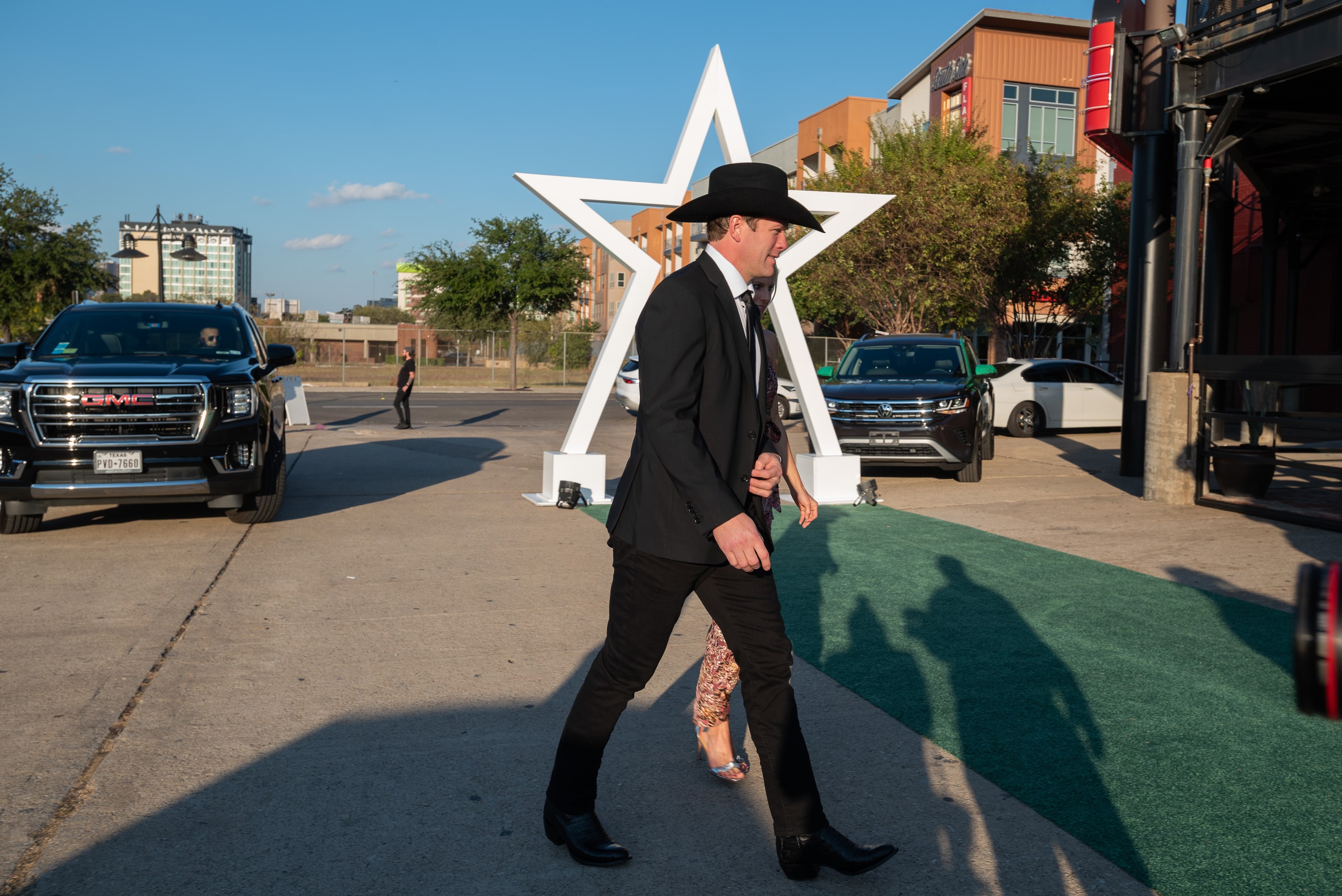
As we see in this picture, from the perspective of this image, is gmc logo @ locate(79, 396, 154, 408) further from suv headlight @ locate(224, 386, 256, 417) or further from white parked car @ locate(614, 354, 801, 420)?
white parked car @ locate(614, 354, 801, 420)

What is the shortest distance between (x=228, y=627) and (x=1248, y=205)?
23115 mm

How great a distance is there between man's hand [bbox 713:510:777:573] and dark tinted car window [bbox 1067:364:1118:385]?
1864 cm

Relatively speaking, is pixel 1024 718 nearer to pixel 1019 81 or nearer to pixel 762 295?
pixel 762 295

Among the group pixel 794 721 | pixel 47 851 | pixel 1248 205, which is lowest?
pixel 47 851

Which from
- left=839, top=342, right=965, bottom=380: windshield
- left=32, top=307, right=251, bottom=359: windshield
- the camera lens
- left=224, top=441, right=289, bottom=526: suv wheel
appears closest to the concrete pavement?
the camera lens

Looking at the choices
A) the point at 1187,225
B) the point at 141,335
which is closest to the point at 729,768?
the point at 141,335

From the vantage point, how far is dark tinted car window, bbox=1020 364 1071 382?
1959cm

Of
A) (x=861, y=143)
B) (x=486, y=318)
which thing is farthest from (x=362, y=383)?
(x=861, y=143)

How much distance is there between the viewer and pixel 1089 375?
20203mm

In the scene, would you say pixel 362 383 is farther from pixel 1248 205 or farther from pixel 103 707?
pixel 103 707

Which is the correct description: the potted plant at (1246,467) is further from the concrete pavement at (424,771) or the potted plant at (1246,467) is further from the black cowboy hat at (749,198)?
the black cowboy hat at (749,198)

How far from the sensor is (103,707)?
4.45 metres

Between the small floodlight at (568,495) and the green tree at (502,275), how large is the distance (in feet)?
97.2

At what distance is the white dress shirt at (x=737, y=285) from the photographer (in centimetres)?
315
